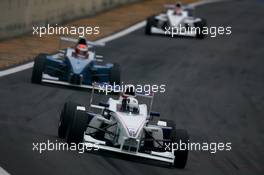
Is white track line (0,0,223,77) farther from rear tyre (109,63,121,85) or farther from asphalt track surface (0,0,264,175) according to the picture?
rear tyre (109,63,121,85)

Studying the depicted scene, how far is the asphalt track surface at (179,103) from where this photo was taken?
1392 cm

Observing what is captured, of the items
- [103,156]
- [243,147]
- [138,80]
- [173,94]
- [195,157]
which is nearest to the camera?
[103,156]

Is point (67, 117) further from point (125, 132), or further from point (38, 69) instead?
point (38, 69)

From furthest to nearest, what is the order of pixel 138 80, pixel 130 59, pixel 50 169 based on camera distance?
pixel 130 59, pixel 138 80, pixel 50 169

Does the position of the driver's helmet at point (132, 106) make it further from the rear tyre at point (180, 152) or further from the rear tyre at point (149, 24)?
the rear tyre at point (149, 24)

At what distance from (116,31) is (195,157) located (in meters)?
15.7

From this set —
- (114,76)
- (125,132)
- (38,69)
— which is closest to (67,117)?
(125,132)

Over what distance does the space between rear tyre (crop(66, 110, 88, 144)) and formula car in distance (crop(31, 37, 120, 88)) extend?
5.63 m

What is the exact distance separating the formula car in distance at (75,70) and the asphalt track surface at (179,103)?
1.00ft

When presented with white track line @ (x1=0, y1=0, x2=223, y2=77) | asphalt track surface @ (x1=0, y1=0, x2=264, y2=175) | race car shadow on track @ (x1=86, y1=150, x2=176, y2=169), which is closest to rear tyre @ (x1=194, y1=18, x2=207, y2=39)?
asphalt track surface @ (x1=0, y1=0, x2=264, y2=175)

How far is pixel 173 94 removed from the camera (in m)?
21.1

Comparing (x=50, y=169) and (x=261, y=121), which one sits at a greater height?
(x=50, y=169)

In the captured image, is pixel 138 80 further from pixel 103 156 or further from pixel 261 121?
pixel 103 156

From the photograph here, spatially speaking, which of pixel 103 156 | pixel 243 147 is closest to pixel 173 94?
pixel 243 147
